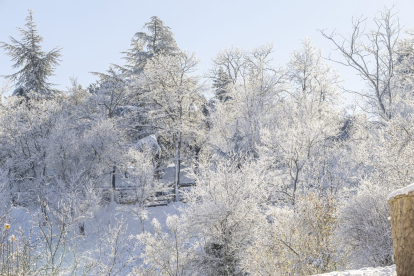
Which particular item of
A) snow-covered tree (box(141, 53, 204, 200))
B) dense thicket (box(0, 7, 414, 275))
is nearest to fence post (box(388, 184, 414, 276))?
dense thicket (box(0, 7, 414, 275))

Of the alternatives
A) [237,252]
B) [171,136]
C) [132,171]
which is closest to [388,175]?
[237,252]

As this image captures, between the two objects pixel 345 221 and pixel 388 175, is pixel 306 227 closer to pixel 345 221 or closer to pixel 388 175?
pixel 345 221

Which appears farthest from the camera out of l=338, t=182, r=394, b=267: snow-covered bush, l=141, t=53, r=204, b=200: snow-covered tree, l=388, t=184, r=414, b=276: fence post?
l=141, t=53, r=204, b=200: snow-covered tree

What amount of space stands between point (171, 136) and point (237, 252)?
15.0 m

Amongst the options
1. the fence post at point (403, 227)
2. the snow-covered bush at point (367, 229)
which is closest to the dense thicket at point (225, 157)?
the snow-covered bush at point (367, 229)

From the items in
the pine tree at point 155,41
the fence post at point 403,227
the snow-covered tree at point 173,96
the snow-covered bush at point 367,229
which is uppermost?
the pine tree at point 155,41

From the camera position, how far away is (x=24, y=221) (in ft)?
68.9

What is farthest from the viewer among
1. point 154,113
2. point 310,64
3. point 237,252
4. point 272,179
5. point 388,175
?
point 154,113

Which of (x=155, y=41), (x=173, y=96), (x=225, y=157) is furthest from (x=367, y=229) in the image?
(x=155, y=41)

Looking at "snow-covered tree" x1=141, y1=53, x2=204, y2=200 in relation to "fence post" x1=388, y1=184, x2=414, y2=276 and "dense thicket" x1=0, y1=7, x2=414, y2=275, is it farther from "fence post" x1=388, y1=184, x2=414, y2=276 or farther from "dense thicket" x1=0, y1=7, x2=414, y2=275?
"fence post" x1=388, y1=184, x2=414, y2=276

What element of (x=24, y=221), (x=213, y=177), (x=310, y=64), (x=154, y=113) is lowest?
(x=24, y=221)

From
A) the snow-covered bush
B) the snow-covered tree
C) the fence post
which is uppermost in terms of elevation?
the snow-covered tree

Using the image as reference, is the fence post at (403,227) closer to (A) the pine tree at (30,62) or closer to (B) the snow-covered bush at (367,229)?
(B) the snow-covered bush at (367,229)

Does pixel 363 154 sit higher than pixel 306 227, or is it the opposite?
pixel 363 154
